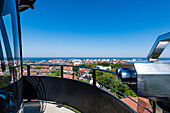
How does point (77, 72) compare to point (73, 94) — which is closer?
point (73, 94)

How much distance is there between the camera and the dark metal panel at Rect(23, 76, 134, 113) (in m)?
1.58

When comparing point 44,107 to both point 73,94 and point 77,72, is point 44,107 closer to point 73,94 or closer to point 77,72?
point 73,94

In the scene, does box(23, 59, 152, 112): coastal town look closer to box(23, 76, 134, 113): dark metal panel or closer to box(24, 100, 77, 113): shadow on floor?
box(23, 76, 134, 113): dark metal panel

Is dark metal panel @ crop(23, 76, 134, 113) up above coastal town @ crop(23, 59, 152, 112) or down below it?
below

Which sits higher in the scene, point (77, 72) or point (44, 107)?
point (77, 72)

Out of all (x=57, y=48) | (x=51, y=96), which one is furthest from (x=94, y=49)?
(x=51, y=96)

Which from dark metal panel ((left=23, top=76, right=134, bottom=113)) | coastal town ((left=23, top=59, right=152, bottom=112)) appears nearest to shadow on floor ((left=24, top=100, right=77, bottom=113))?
dark metal panel ((left=23, top=76, right=134, bottom=113))

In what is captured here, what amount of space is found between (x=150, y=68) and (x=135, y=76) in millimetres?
51

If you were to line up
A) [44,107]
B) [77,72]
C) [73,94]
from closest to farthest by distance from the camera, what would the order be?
[73,94]
[44,107]
[77,72]

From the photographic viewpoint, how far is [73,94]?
2.64 metres

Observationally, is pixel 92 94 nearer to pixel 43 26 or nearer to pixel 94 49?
pixel 43 26

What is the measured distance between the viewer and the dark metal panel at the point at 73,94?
158cm

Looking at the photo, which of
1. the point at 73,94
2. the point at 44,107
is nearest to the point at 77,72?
the point at 73,94

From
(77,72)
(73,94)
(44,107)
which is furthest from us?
(77,72)
